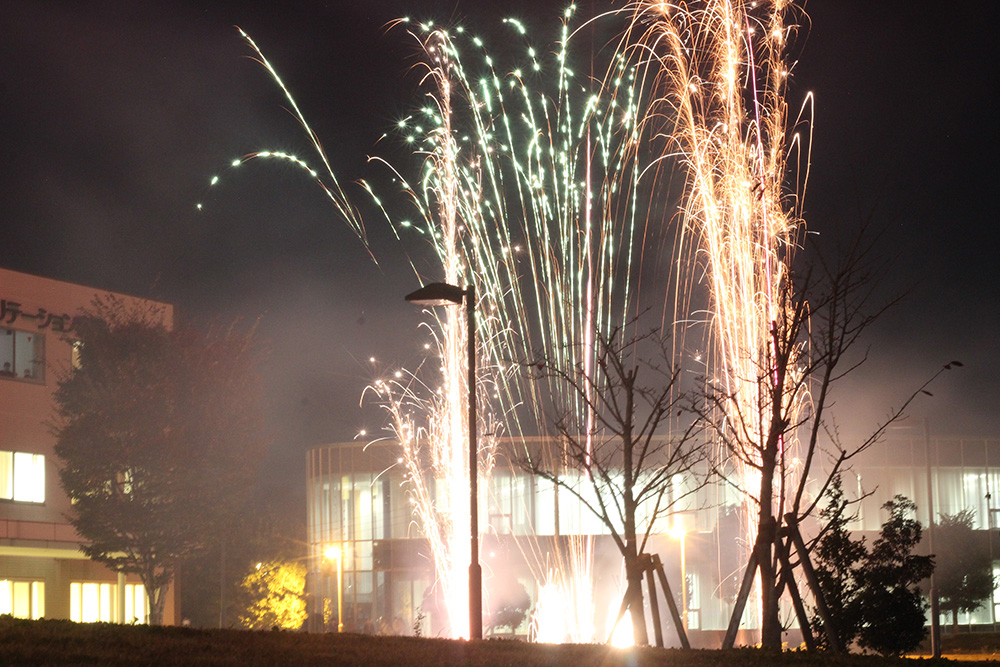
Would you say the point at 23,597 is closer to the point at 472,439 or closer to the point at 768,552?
the point at 472,439

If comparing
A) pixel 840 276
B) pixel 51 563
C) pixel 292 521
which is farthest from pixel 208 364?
pixel 292 521

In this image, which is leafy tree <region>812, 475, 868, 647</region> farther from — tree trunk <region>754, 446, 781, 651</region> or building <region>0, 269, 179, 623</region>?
building <region>0, 269, 179, 623</region>

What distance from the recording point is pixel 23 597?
37.9 meters

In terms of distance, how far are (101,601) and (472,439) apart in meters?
29.6

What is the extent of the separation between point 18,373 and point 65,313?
9.06 ft

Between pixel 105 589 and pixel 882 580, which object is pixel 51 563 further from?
pixel 882 580

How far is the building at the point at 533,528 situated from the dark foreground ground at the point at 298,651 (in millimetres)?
37759

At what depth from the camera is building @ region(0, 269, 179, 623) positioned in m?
37.6

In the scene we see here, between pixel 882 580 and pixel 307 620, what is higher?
pixel 882 580

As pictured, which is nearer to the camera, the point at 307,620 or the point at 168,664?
the point at 168,664

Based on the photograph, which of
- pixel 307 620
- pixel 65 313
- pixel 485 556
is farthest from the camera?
pixel 307 620

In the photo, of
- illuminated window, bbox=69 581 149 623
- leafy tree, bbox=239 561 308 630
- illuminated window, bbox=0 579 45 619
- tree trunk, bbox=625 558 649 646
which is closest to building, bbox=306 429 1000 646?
leafy tree, bbox=239 561 308 630

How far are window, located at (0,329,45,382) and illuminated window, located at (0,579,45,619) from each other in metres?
6.82

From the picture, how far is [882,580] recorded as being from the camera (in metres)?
17.8
